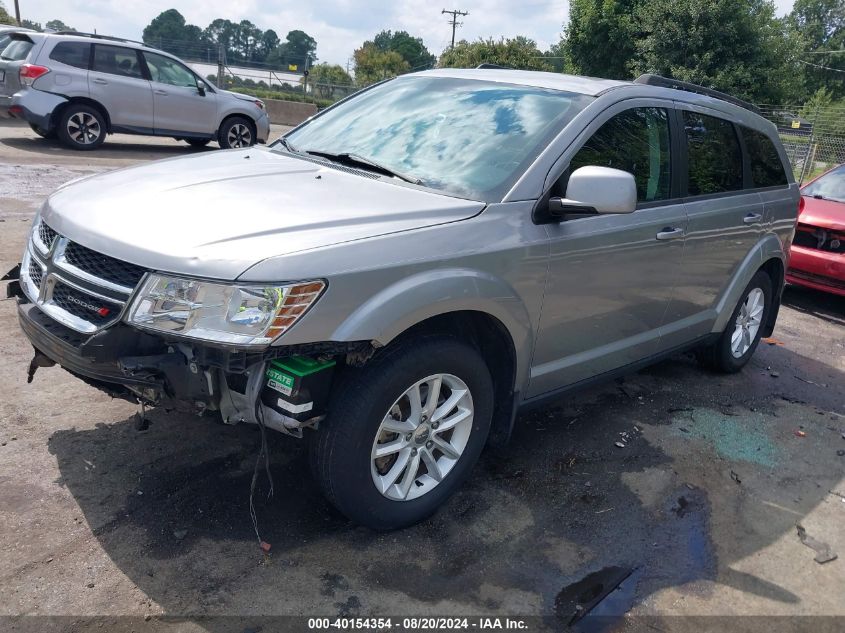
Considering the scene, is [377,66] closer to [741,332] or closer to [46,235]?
[741,332]

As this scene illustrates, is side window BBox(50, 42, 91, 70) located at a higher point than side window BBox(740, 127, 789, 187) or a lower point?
higher

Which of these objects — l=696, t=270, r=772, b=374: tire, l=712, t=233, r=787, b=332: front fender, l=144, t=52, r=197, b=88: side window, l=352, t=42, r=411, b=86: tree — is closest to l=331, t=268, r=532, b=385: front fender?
l=712, t=233, r=787, b=332: front fender

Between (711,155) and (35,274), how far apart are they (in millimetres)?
3841

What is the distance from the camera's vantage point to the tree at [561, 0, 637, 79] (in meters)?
31.7

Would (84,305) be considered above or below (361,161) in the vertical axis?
below

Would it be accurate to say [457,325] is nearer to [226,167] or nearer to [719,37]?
[226,167]

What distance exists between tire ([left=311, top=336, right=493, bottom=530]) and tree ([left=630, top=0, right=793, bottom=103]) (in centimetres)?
2730

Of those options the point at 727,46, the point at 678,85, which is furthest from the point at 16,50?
the point at 727,46

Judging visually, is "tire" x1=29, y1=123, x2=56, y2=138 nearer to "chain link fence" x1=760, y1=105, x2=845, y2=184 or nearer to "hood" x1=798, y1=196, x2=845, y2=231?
"hood" x1=798, y1=196, x2=845, y2=231

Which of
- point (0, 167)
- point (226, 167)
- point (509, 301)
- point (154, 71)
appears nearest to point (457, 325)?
point (509, 301)

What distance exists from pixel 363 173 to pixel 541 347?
1.19m

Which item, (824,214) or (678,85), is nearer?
(678,85)

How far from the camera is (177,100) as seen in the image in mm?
13359

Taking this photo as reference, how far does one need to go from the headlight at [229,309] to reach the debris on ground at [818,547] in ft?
8.61
